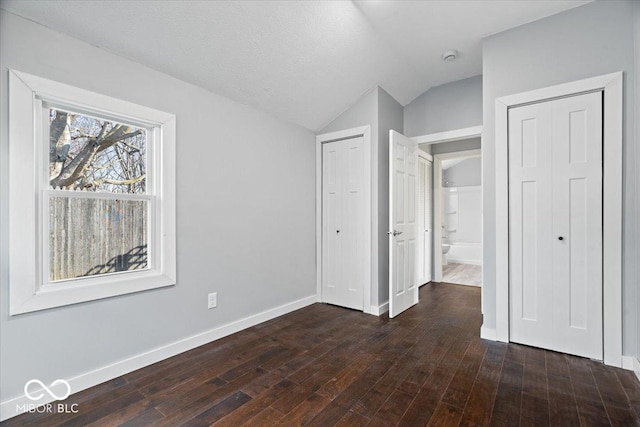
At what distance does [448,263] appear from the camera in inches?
279

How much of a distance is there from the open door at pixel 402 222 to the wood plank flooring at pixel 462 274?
172 centimetres

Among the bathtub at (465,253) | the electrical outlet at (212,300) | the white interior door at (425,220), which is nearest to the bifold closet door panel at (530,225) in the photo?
the white interior door at (425,220)

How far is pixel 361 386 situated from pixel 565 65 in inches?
119

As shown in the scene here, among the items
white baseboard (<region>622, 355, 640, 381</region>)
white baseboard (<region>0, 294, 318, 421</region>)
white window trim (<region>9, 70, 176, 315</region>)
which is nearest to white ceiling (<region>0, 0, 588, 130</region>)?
white window trim (<region>9, 70, 176, 315</region>)

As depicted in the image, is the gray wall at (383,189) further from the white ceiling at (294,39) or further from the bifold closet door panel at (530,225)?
the bifold closet door panel at (530,225)

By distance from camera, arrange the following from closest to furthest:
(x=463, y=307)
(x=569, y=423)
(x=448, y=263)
Result: (x=569, y=423) → (x=463, y=307) → (x=448, y=263)

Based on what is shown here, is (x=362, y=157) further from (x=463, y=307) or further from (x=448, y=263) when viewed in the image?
(x=448, y=263)

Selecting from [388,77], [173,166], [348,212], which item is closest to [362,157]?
[348,212]

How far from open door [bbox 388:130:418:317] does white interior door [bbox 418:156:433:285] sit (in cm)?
99

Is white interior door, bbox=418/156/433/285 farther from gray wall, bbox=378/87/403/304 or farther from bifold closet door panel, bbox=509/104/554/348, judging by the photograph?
bifold closet door panel, bbox=509/104/554/348

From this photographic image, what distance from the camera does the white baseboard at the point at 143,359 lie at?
66.8 inches

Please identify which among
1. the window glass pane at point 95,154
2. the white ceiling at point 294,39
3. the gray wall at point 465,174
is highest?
the white ceiling at point 294,39

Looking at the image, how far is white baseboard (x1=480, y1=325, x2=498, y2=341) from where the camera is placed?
273 centimetres

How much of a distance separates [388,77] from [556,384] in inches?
126
